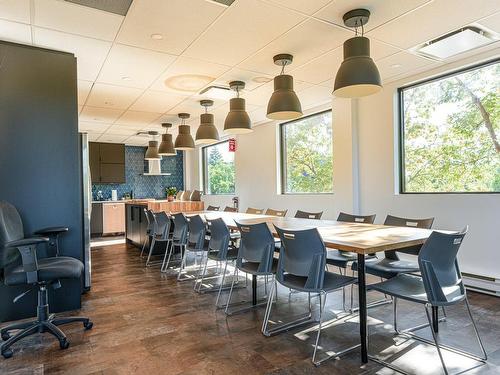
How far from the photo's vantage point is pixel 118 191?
10047 mm

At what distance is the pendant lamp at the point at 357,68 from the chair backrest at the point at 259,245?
133 cm

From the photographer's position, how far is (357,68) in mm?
2652

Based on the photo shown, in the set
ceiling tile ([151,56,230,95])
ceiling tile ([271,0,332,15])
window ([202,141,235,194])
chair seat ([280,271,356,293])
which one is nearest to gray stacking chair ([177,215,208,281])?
chair seat ([280,271,356,293])

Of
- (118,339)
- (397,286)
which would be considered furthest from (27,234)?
(397,286)

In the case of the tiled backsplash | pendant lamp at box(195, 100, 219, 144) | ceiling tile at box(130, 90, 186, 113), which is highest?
ceiling tile at box(130, 90, 186, 113)

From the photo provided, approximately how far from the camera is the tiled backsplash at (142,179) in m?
10.1

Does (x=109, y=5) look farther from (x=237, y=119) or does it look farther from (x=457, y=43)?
(x=457, y=43)

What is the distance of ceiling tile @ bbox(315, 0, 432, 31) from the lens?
2697 millimetres

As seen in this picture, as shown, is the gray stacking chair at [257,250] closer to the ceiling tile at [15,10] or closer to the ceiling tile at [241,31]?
the ceiling tile at [241,31]

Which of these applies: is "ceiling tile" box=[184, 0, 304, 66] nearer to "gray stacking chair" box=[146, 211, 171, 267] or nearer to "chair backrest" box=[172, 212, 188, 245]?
"chair backrest" box=[172, 212, 188, 245]

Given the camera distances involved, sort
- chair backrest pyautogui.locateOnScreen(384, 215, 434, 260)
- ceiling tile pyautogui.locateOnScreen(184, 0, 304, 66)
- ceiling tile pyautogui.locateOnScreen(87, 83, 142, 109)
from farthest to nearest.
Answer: ceiling tile pyautogui.locateOnScreen(87, 83, 142, 109)
chair backrest pyautogui.locateOnScreen(384, 215, 434, 260)
ceiling tile pyautogui.locateOnScreen(184, 0, 304, 66)

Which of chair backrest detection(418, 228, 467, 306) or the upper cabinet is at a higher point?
the upper cabinet

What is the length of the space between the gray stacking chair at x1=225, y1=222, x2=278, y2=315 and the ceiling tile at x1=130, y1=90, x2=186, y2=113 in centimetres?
292

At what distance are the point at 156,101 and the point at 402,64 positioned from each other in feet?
11.8
